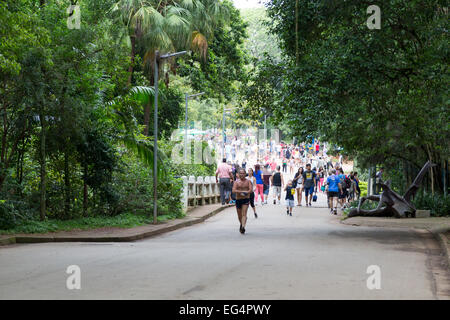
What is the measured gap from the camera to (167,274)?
936 centimetres

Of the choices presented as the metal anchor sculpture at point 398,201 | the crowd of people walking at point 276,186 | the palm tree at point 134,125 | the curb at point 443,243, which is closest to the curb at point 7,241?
the palm tree at point 134,125

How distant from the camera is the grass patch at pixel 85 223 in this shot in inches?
650

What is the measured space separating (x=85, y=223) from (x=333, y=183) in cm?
1201

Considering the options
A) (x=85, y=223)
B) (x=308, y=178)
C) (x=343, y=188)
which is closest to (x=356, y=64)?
(x=85, y=223)

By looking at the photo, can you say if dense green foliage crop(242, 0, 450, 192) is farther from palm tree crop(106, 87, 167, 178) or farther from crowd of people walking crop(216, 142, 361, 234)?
palm tree crop(106, 87, 167, 178)

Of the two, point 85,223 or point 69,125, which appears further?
point 85,223

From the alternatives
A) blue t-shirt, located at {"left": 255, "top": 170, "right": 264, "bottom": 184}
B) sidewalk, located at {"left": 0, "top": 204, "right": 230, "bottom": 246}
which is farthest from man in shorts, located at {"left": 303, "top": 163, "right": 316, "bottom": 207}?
sidewalk, located at {"left": 0, "top": 204, "right": 230, "bottom": 246}

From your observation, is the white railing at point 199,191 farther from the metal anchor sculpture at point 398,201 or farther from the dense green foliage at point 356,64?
the dense green foliage at point 356,64

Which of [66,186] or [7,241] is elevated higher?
[66,186]

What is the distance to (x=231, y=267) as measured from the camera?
10188mm

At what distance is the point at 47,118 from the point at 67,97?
104cm

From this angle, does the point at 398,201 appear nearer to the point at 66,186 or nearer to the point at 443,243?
the point at 443,243
